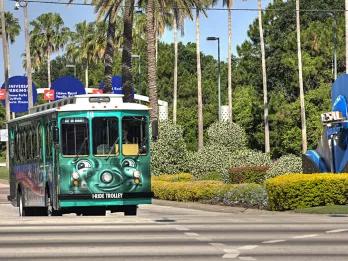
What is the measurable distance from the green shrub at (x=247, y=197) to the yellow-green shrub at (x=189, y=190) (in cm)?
→ 109

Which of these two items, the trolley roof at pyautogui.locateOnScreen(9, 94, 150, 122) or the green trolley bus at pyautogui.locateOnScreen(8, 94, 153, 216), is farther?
the trolley roof at pyautogui.locateOnScreen(9, 94, 150, 122)

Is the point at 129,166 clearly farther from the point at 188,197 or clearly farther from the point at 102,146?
the point at 188,197

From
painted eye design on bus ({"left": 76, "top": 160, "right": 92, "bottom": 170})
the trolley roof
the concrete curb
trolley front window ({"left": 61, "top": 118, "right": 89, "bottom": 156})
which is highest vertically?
the trolley roof

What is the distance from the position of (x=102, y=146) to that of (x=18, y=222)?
11.0ft

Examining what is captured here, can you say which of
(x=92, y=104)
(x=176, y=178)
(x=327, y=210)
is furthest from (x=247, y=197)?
(x=176, y=178)

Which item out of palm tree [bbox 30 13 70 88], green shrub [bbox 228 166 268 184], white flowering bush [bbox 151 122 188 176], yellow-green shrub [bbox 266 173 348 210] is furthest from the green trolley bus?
palm tree [bbox 30 13 70 88]

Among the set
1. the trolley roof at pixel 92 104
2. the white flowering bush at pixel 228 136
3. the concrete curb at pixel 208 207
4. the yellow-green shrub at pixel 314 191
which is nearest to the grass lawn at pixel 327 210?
the yellow-green shrub at pixel 314 191

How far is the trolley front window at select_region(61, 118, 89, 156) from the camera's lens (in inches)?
933

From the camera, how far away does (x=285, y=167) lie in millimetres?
38375

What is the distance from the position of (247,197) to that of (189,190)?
574 cm

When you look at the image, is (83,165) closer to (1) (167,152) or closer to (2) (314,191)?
(2) (314,191)

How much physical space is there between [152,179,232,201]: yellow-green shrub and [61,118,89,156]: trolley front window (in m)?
10.8

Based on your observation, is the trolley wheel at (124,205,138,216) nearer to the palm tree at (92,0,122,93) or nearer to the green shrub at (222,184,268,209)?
the green shrub at (222,184,268,209)

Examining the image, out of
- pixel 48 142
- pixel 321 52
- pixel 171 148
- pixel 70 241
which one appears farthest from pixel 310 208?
pixel 321 52
